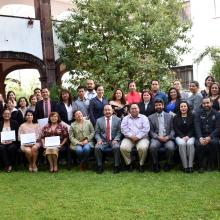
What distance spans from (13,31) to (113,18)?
11.4ft

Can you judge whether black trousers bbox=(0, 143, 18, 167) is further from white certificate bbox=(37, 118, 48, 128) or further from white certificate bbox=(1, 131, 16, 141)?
white certificate bbox=(37, 118, 48, 128)

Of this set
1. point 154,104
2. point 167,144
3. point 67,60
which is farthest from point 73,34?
point 167,144

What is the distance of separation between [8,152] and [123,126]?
2.65m

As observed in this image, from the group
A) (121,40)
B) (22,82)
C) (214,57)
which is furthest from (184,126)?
(22,82)

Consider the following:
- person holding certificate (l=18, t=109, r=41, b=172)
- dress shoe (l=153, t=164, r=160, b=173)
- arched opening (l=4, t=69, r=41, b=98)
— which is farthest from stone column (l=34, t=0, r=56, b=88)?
arched opening (l=4, t=69, r=41, b=98)

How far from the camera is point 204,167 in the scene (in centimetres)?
Result: 871

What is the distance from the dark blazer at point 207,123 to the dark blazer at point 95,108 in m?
2.14

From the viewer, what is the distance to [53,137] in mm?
9391

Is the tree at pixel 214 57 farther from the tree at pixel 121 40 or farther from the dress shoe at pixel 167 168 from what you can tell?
the dress shoe at pixel 167 168

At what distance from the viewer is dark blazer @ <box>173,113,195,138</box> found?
8.91m

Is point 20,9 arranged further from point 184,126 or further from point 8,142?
point 184,126

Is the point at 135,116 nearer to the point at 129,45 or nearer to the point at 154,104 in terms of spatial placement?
the point at 154,104

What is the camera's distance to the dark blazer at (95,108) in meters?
9.73

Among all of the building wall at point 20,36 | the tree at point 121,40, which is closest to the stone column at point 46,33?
the building wall at point 20,36
